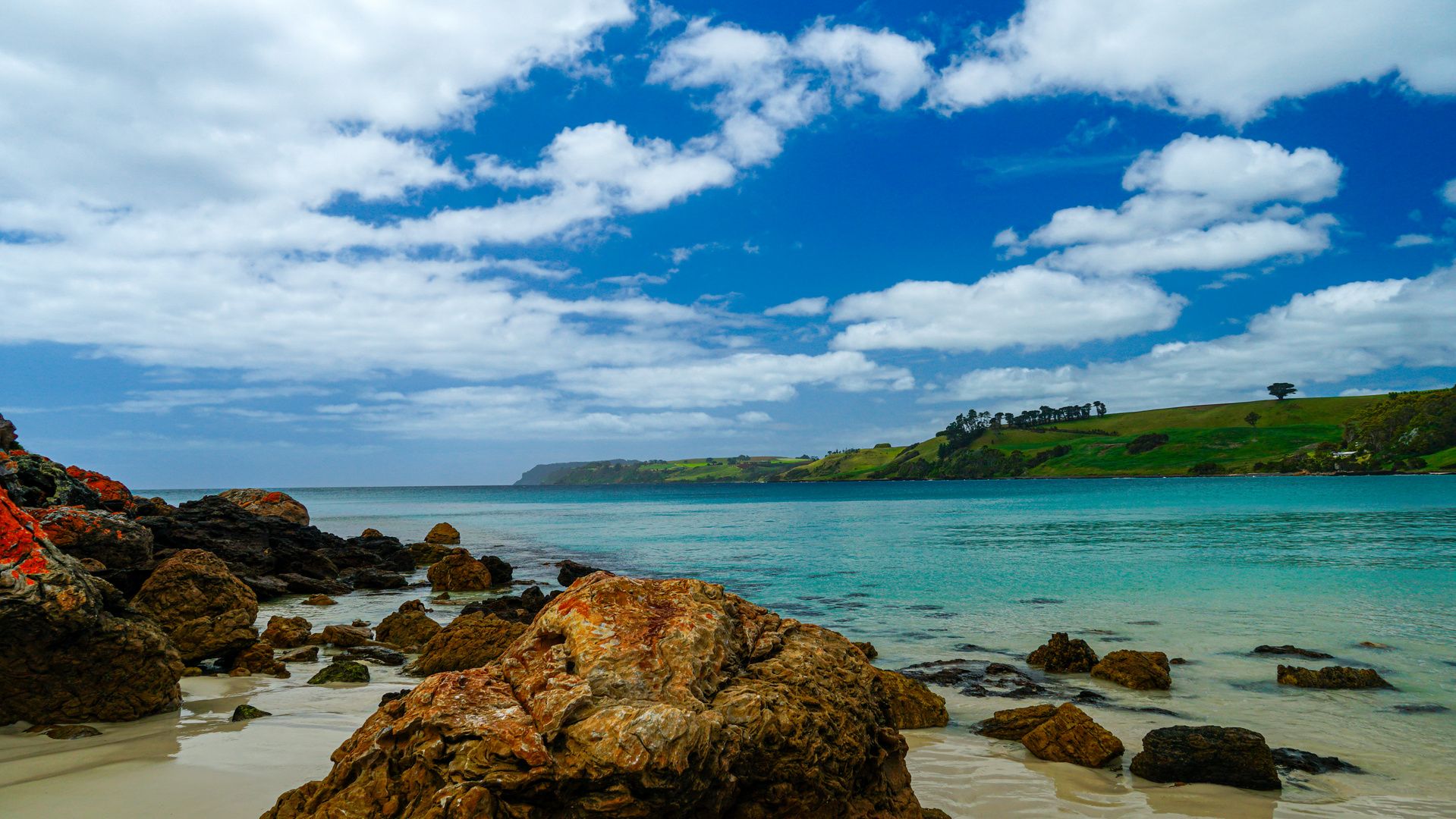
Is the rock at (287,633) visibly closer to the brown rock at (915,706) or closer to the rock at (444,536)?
the brown rock at (915,706)

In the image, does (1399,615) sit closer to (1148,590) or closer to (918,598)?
(1148,590)

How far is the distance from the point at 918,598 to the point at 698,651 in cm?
1836

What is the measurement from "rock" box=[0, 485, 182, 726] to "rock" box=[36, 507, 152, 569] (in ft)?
20.9

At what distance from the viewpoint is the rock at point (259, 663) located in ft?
38.2

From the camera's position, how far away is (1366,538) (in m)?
35.5

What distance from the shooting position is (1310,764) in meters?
8.26

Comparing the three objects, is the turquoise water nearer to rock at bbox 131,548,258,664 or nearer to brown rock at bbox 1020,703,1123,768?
brown rock at bbox 1020,703,1123,768

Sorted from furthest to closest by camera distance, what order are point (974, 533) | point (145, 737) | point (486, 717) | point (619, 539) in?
point (619, 539)
point (974, 533)
point (145, 737)
point (486, 717)

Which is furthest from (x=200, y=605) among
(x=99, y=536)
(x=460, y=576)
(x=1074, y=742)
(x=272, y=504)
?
(x=272, y=504)

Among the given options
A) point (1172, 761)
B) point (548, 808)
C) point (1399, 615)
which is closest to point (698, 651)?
point (548, 808)

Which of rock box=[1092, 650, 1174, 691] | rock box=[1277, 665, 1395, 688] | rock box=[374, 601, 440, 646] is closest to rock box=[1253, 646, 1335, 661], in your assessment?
rock box=[1277, 665, 1395, 688]

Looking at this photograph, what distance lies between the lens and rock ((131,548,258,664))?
12.0 meters

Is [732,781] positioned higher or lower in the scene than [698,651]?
lower

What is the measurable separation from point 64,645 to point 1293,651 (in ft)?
64.0
